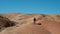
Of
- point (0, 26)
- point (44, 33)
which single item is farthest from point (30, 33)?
point (0, 26)

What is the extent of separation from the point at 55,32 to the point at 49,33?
1.10 metres

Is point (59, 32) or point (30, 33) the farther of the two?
point (59, 32)

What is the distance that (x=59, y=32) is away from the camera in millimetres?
21250

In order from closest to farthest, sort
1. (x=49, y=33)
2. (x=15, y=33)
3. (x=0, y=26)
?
(x=15, y=33) → (x=49, y=33) → (x=0, y=26)

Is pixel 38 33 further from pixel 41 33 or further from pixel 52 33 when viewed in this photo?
pixel 52 33

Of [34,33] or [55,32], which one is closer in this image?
[34,33]

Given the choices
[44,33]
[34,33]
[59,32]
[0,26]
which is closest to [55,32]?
[59,32]

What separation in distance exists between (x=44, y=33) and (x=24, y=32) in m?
2.51

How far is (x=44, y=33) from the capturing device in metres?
20.4

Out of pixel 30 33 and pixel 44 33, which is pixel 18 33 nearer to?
pixel 30 33

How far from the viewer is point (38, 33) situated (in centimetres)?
2003

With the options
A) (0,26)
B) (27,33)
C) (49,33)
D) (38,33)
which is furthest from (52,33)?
(0,26)

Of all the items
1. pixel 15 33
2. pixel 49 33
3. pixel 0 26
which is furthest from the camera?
pixel 0 26

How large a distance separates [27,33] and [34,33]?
854mm
